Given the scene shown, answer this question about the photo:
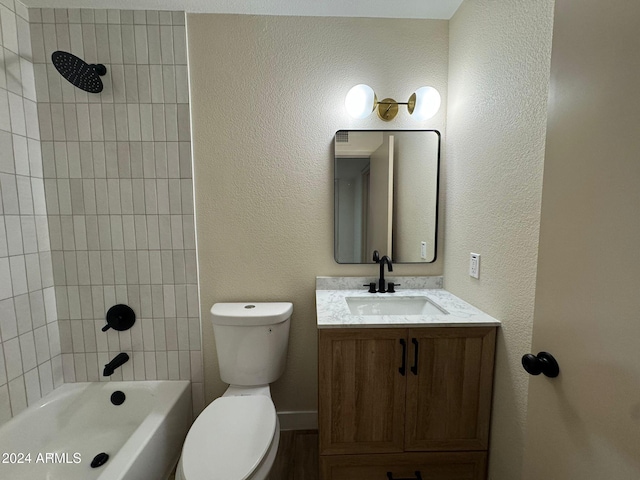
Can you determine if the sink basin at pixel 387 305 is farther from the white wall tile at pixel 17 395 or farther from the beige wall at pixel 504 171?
the white wall tile at pixel 17 395

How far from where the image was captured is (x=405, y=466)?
3.88 feet

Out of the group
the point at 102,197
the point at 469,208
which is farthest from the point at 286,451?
the point at 102,197

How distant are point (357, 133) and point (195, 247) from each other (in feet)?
3.76

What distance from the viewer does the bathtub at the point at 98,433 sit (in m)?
1.18

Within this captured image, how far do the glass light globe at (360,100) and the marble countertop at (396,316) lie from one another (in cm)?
95

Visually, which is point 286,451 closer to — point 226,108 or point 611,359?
point 611,359

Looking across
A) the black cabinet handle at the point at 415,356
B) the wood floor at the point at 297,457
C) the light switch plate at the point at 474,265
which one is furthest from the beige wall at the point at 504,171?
the wood floor at the point at 297,457

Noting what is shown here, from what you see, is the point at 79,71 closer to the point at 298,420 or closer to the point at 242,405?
the point at 242,405

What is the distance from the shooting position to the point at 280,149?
1.53m

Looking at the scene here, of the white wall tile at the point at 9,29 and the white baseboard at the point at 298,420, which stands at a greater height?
the white wall tile at the point at 9,29

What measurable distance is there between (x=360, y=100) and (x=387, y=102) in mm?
162

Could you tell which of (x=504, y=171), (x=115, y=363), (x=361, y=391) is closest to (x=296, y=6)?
(x=504, y=171)

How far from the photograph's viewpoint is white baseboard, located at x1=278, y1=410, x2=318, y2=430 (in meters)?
1.66

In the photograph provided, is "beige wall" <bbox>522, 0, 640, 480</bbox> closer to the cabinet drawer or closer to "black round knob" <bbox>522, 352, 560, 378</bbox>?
"black round knob" <bbox>522, 352, 560, 378</bbox>
